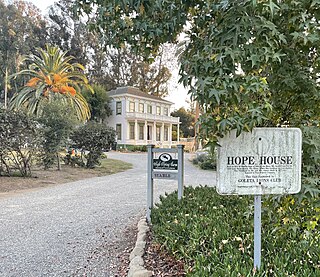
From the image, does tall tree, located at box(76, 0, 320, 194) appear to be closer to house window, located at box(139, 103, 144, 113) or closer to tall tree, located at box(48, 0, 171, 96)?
house window, located at box(139, 103, 144, 113)

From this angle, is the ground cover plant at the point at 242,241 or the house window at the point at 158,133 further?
the house window at the point at 158,133

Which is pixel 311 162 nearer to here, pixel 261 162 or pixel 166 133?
pixel 261 162

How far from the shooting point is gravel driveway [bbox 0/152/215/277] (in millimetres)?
3219

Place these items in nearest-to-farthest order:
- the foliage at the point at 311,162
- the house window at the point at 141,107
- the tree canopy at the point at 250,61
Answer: the tree canopy at the point at 250,61
the foliage at the point at 311,162
the house window at the point at 141,107

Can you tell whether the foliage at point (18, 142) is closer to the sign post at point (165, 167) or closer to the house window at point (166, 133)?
the sign post at point (165, 167)

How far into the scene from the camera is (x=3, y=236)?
13.9 ft

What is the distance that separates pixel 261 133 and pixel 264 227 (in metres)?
1.19

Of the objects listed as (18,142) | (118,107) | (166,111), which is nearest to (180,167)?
(18,142)

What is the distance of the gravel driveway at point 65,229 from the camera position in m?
3.22

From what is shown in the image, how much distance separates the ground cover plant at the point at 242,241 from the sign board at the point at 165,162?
935 millimetres

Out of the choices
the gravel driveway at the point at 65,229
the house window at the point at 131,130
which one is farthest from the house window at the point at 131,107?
the gravel driveway at the point at 65,229

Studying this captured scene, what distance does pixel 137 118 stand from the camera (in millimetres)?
30359

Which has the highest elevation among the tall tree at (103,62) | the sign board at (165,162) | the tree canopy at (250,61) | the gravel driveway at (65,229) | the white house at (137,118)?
the tall tree at (103,62)

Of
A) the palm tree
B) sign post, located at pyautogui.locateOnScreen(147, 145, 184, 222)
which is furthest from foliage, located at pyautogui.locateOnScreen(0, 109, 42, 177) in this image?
the palm tree
